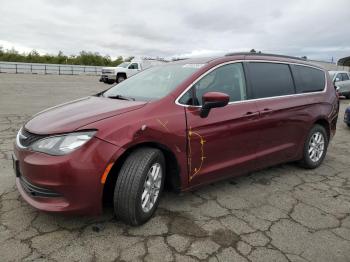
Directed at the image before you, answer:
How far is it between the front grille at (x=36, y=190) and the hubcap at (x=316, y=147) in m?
3.70

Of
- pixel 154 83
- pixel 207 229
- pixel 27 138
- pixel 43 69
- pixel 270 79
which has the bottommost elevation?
pixel 207 229

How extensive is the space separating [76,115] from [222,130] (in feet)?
4.83

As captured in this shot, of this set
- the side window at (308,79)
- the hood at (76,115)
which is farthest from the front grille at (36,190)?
the side window at (308,79)

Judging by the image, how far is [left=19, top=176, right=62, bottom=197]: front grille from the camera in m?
2.66

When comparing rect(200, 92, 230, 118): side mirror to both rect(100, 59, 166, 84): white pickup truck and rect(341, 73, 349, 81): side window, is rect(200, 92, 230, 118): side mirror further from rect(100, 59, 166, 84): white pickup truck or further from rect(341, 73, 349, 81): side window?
rect(100, 59, 166, 84): white pickup truck

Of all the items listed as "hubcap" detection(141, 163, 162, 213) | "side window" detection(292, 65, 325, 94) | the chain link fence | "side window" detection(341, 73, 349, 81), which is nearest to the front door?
"hubcap" detection(141, 163, 162, 213)

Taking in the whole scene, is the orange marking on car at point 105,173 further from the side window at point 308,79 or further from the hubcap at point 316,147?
the hubcap at point 316,147

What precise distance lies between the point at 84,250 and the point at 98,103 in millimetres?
1427

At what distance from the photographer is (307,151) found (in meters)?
4.75

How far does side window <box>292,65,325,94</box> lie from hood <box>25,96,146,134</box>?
2614 mm

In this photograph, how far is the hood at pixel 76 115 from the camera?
2742 mm

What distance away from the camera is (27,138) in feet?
9.41

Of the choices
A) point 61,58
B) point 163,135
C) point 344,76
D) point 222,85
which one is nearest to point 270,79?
point 222,85

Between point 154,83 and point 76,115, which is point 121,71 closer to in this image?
point 154,83
